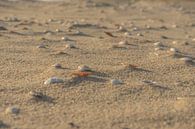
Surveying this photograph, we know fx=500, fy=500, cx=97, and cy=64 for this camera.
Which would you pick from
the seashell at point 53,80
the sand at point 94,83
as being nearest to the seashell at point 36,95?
the sand at point 94,83

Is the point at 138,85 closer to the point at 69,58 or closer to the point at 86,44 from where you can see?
the point at 69,58

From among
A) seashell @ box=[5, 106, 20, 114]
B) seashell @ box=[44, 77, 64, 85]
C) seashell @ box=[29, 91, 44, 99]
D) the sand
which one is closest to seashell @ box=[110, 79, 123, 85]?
the sand

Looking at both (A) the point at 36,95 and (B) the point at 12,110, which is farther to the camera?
(A) the point at 36,95

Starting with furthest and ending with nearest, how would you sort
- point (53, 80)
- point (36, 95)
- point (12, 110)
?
point (53, 80)
point (36, 95)
point (12, 110)

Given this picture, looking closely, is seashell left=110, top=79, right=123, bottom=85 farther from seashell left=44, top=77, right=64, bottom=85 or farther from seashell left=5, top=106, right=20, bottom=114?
seashell left=5, top=106, right=20, bottom=114

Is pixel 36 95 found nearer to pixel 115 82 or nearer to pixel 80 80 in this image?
pixel 80 80

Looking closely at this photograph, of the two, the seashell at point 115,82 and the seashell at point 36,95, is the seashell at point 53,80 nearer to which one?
the seashell at point 36,95

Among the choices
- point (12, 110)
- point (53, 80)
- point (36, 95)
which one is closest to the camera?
point (12, 110)

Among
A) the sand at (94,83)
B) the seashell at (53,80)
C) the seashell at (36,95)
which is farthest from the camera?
the seashell at (53,80)

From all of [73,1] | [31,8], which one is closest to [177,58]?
[31,8]

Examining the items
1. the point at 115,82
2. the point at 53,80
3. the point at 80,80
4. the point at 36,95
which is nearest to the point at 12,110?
the point at 36,95

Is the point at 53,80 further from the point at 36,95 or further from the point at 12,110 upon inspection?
the point at 12,110
